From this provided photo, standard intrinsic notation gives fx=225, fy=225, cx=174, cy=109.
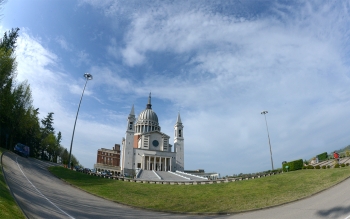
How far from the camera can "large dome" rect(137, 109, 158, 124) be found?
8886 centimetres

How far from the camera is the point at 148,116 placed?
89.6 metres

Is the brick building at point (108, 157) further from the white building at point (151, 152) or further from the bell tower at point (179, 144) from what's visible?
the bell tower at point (179, 144)

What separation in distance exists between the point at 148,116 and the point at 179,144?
19.1 metres

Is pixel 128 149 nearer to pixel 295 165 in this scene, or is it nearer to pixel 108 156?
pixel 108 156

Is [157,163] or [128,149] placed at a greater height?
[128,149]

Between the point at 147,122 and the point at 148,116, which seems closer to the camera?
the point at 147,122

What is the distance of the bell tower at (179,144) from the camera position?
75.3 metres

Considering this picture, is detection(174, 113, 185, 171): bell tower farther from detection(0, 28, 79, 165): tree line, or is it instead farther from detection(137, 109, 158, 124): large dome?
detection(0, 28, 79, 165): tree line

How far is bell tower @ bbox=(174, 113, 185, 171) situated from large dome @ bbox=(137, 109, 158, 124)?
11.8 meters

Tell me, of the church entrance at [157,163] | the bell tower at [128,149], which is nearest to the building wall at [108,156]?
the bell tower at [128,149]

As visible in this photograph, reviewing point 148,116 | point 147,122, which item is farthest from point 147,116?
point 147,122

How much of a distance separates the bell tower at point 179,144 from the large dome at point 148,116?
11804mm

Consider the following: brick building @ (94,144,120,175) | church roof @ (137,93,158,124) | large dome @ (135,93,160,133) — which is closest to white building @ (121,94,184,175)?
large dome @ (135,93,160,133)

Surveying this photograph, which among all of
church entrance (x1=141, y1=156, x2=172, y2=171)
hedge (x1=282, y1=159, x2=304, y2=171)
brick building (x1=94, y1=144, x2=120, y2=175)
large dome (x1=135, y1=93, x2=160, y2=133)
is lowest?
hedge (x1=282, y1=159, x2=304, y2=171)
